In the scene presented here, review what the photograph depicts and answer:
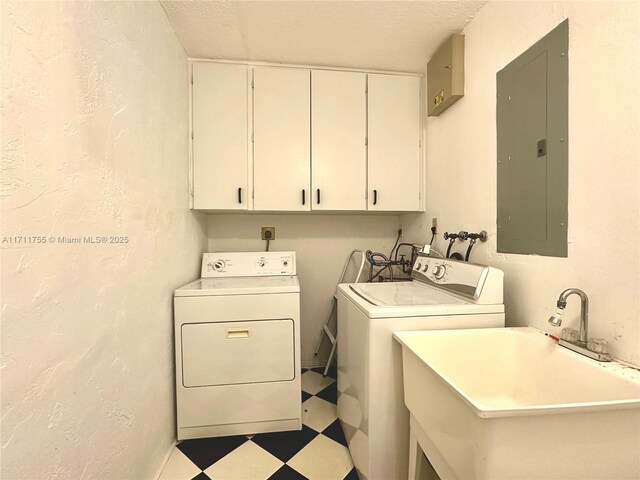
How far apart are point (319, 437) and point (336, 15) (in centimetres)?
243

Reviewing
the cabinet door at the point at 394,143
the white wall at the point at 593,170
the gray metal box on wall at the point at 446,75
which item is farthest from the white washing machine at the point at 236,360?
the gray metal box on wall at the point at 446,75

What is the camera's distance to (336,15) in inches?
59.6

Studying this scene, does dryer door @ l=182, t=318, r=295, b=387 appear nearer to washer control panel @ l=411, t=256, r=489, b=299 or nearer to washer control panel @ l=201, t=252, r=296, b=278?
washer control panel @ l=201, t=252, r=296, b=278

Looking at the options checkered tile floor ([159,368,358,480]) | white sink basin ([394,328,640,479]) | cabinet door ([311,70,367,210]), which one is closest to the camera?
white sink basin ([394,328,640,479])

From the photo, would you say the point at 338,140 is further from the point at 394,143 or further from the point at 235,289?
the point at 235,289

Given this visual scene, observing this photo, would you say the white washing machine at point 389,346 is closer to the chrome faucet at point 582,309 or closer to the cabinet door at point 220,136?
the chrome faucet at point 582,309

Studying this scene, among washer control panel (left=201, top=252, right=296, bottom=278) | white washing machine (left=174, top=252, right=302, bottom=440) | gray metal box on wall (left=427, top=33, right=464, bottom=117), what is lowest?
white washing machine (left=174, top=252, right=302, bottom=440)

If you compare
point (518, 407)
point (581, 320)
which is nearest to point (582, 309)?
point (581, 320)

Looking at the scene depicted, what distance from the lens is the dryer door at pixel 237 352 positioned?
1515 mm

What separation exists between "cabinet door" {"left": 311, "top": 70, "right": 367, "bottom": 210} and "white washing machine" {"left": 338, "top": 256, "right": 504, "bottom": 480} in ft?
3.03

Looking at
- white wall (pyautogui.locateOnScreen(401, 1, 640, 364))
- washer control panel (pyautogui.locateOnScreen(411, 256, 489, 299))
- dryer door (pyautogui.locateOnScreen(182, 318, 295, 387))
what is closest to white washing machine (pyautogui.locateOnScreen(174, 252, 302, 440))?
dryer door (pyautogui.locateOnScreen(182, 318, 295, 387))

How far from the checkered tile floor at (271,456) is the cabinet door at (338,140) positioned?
1.47 metres

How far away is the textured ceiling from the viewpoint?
1.46 meters

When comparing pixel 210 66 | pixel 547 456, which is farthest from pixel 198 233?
pixel 547 456
